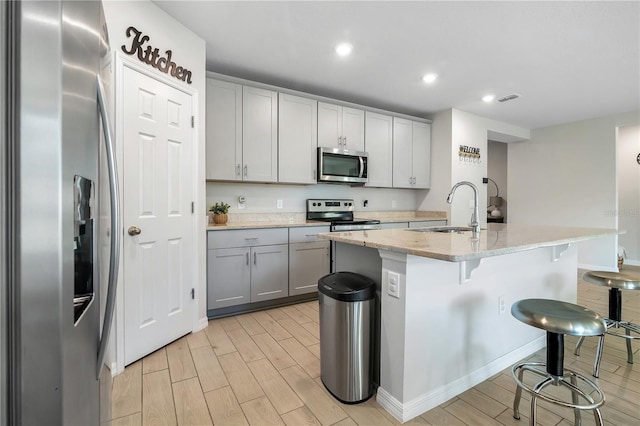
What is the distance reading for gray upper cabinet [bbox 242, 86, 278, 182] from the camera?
312 cm

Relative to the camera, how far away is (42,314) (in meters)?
0.50

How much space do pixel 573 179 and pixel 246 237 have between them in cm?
572

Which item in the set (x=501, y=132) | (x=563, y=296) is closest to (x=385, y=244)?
(x=563, y=296)

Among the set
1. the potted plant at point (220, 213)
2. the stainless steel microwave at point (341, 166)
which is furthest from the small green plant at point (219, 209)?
the stainless steel microwave at point (341, 166)

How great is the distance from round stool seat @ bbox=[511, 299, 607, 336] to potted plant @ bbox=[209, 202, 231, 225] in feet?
8.43

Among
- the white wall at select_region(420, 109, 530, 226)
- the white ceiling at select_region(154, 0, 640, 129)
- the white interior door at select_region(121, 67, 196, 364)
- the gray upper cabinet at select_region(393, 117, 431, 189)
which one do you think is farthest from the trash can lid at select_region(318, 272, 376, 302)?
the white wall at select_region(420, 109, 530, 226)

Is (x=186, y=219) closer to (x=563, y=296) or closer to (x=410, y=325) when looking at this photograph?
(x=410, y=325)

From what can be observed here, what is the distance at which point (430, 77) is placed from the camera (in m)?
3.32

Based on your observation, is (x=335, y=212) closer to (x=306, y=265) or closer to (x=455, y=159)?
(x=306, y=265)

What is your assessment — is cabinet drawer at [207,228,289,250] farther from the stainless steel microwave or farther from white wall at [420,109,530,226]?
white wall at [420,109,530,226]

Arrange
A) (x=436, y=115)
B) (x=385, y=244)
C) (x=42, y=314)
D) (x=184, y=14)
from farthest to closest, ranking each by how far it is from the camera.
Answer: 1. (x=436, y=115)
2. (x=184, y=14)
3. (x=385, y=244)
4. (x=42, y=314)

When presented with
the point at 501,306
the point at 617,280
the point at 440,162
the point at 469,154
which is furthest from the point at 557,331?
the point at 469,154

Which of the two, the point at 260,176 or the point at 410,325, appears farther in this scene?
the point at 260,176

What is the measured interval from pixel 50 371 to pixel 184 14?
8.31 feet
